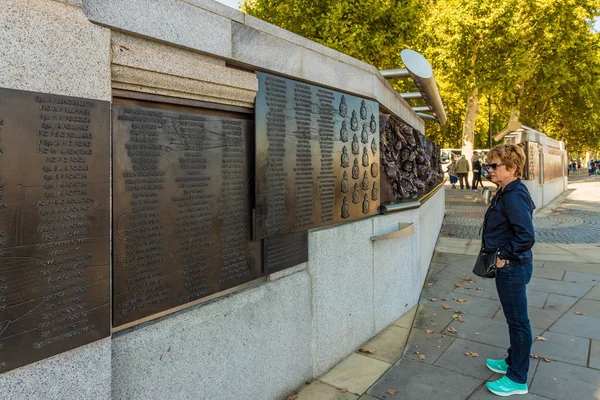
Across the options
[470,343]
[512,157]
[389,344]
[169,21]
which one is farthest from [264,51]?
[470,343]

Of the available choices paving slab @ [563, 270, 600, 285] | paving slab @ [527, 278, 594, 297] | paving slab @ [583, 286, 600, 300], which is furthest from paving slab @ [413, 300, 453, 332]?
paving slab @ [563, 270, 600, 285]

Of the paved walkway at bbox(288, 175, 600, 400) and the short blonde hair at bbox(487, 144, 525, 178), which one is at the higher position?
the short blonde hair at bbox(487, 144, 525, 178)

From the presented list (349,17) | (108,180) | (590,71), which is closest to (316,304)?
(108,180)

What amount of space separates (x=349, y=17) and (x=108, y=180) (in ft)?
38.1

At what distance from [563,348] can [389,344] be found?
1752mm

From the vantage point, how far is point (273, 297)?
310 centimetres

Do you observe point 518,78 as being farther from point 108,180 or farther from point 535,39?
point 108,180

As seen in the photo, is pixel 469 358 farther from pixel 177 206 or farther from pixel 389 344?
pixel 177 206

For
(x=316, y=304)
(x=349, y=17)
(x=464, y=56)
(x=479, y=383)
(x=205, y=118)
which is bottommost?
(x=479, y=383)

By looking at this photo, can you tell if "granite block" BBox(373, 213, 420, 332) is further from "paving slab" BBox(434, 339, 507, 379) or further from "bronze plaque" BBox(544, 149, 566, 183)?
"bronze plaque" BBox(544, 149, 566, 183)

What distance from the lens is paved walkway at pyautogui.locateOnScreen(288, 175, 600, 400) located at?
335 cm

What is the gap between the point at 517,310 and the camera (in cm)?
322

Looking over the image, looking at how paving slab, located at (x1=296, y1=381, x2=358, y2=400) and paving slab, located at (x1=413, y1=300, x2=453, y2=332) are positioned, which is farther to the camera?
paving slab, located at (x1=413, y1=300, x2=453, y2=332)

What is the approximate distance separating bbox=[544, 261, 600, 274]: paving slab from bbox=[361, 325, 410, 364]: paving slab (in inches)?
166
